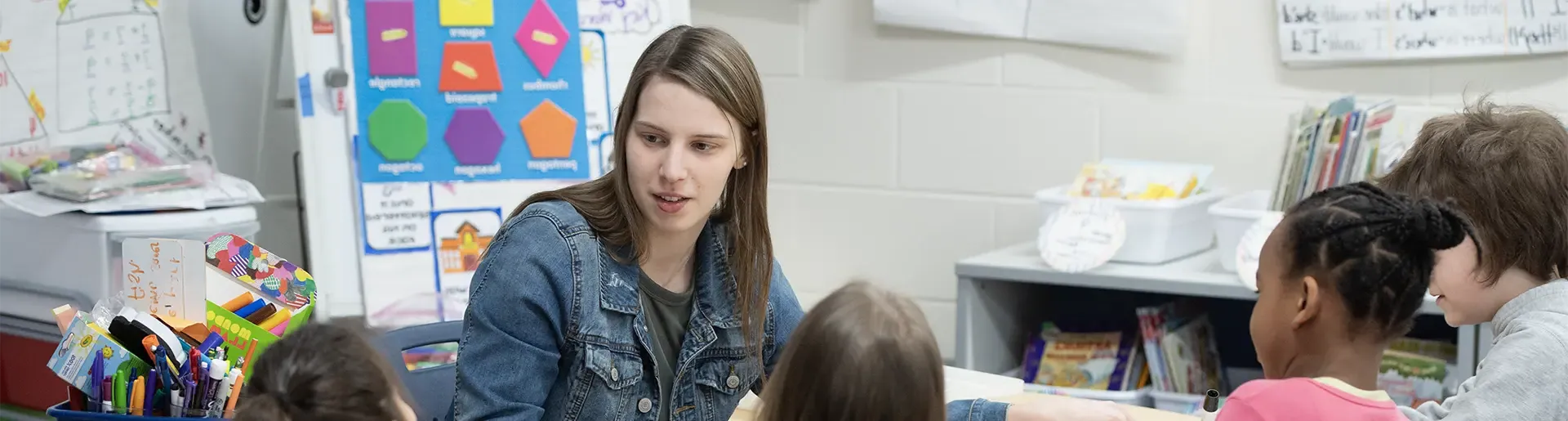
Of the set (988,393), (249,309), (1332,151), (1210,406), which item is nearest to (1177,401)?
(1332,151)

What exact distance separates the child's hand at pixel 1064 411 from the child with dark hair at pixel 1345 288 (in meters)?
0.15

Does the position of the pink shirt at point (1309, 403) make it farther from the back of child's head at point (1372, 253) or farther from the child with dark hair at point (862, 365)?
the child with dark hair at point (862, 365)

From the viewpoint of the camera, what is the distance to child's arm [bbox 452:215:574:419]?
4.67 ft

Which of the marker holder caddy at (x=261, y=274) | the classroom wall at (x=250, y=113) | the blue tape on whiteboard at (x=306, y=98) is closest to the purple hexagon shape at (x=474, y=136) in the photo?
the blue tape on whiteboard at (x=306, y=98)

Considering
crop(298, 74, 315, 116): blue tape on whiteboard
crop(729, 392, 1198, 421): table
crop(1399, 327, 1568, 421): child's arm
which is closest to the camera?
crop(1399, 327, 1568, 421): child's arm

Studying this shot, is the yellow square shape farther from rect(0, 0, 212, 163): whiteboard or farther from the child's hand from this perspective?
the child's hand

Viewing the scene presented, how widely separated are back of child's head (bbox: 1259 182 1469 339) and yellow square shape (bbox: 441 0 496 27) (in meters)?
1.96

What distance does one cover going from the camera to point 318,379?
0.93m

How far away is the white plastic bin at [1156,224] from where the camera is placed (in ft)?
8.35

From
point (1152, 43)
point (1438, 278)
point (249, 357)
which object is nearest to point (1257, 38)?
point (1152, 43)

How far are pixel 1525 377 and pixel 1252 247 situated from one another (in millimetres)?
949

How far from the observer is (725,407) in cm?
166

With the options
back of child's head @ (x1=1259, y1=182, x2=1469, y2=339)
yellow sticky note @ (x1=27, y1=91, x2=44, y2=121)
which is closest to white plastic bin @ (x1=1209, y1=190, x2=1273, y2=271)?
back of child's head @ (x1=1259, y1=182, x2=1469, y2=339)

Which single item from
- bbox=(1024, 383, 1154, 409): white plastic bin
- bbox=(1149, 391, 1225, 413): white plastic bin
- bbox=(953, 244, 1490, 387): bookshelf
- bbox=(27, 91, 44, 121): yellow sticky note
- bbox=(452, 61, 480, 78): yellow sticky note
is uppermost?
bbox=(452, 61, 480, 78): yellow sticky note
